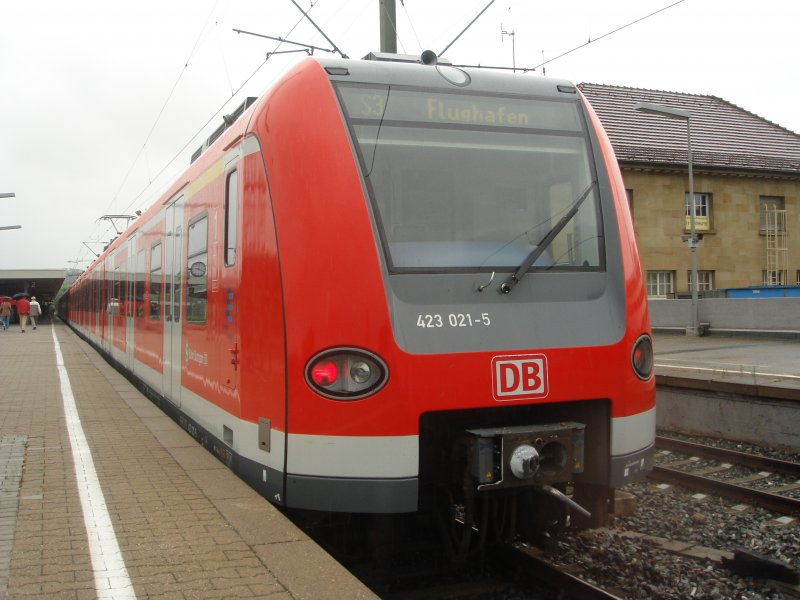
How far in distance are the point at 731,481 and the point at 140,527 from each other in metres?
5.55

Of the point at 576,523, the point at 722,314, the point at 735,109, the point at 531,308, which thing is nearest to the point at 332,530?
the point at 576,523

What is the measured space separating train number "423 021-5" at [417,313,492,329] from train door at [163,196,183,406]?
3450 mm

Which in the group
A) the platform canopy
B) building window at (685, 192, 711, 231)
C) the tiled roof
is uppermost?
the tiled roof

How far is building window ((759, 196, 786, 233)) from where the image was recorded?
1363 inches

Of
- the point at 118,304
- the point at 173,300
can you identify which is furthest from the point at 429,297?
the point at 118,304

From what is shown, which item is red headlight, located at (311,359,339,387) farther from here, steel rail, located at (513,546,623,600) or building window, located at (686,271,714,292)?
building window, located at (686,271,714,292)

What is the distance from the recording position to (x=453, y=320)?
4.20m

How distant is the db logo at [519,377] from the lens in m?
4.18

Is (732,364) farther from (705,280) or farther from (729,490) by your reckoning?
(705,280)

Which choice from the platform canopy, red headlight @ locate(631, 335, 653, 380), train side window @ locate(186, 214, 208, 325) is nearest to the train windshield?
red headlight @ locate(631, 335, 653, 380)

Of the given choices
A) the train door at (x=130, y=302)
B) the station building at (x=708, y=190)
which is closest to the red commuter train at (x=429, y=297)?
the train door at (x=130, y=302)

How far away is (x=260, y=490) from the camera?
178 inches

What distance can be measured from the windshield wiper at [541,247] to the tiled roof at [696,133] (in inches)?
1071

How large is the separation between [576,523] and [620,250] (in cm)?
162
